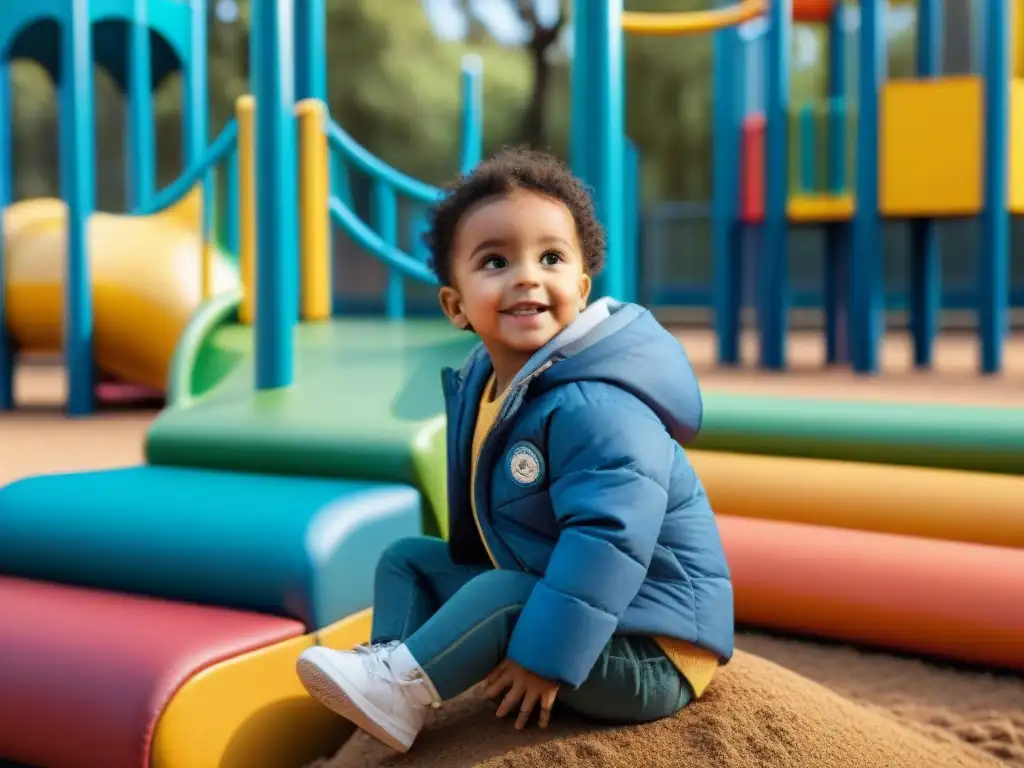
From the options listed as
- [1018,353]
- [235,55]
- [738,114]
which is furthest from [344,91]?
[1018,353]

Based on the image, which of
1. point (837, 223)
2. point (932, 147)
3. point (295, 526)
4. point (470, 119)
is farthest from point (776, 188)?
point (295, 526)

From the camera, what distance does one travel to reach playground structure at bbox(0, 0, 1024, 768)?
6.07 ft

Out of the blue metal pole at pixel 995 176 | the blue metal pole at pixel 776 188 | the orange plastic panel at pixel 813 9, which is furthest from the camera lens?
the orange plastic panel at pixel 813 9

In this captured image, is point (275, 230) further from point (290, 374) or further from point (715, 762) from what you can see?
point (715, 762)

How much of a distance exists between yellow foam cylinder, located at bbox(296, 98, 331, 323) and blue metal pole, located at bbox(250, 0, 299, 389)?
0.89 m

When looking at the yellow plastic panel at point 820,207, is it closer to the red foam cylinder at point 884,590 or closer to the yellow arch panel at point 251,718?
the red foam cylinder at point 884,590

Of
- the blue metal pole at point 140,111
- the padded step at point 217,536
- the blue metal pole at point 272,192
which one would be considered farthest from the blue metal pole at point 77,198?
the padded step at point 217,536

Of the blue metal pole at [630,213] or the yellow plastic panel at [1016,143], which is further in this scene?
the blue metal pole at [630,213]

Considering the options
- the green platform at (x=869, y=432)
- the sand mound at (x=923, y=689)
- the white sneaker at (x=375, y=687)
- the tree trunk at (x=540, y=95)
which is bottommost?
the sand mound at (x=923, y=689)

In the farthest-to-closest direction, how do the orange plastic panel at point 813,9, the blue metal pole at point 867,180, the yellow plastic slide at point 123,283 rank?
1. the orange plastic panel at point 813,9
2. the blue metal pole at point 867,180
3. the yellow plastic slide at point 123,283

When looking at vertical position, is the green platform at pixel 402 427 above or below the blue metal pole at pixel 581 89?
below

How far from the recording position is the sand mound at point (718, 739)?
1.61 m

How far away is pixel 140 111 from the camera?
23.5 ft

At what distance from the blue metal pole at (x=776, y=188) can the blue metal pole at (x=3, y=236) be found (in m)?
4.59
